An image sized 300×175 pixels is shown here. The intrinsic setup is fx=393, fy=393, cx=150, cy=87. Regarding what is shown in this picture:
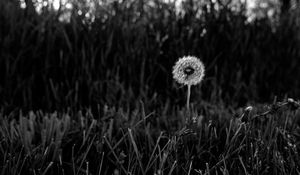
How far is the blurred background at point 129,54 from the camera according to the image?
226 cm

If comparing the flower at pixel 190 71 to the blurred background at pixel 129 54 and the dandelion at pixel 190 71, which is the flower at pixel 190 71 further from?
the blurred background at pixel 129 54

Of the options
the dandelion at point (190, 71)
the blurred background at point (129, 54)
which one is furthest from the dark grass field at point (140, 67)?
the dandelion at point (190, 71)

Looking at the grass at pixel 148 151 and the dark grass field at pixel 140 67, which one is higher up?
the dark grass field at pixel 140 67

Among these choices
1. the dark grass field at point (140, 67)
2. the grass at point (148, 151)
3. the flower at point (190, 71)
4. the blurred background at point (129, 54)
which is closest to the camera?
the grass at point (148, 151)

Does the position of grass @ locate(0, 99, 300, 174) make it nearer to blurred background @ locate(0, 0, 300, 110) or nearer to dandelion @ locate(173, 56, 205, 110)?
dandelion @ locate(173, 56, 205, 110)

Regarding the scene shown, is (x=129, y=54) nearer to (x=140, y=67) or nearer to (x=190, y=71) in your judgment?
(x=140, y=67)

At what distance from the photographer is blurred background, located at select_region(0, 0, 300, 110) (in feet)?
7.42

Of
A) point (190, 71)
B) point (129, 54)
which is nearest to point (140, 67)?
point (129, 54)

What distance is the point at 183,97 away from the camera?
7.63 feet

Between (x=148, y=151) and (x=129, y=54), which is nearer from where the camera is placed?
(x=148, y=151)

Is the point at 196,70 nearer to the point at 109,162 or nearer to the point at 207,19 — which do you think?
the point at 109,162

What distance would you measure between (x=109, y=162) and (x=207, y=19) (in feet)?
5.51

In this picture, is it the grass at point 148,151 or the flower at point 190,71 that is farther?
the flower at point 190,71

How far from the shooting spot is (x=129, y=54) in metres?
2.41
